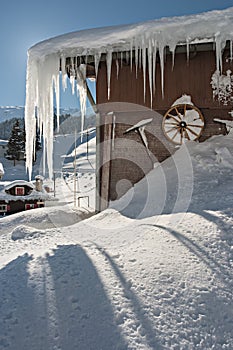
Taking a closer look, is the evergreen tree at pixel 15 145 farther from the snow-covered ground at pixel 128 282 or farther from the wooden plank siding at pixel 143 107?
the snow-covered ground at pixel 128 282

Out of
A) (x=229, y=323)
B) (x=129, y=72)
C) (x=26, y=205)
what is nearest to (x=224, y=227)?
(x=229, y=323)

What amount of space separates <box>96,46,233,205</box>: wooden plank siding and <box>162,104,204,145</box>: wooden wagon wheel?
13 cm

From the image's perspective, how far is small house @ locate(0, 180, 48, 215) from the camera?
16.4 m

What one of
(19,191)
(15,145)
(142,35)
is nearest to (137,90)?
Answer: (142,35)

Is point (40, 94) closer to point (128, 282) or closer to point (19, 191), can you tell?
point (128, 282)

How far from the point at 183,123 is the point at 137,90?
141 centimetres

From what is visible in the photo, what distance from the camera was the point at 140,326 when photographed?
2.56m

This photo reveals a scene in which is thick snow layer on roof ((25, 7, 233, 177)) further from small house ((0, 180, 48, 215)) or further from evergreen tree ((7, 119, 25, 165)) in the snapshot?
evergreen tree ((7, 119, 25, 165))

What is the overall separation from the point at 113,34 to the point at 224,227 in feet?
15.0

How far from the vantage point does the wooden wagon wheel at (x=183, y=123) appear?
7.07 m

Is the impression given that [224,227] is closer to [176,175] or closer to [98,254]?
[98,254]

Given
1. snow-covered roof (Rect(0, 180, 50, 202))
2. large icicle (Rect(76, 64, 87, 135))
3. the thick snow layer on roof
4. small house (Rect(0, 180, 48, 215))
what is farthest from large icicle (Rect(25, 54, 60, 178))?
small house (Rect(0, 180, 48, 215))

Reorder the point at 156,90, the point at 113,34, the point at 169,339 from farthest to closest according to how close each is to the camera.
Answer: the point at 156,90 < the point at 113,34 < the point at 169,339

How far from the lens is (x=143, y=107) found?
7.29 metres
